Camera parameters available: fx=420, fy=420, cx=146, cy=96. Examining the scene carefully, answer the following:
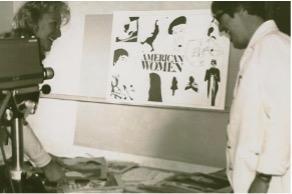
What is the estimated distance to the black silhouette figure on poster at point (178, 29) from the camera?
1.04 metres

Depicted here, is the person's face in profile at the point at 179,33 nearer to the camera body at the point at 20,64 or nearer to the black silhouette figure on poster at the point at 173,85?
the black silhouette figure on poster at the point at 173,85

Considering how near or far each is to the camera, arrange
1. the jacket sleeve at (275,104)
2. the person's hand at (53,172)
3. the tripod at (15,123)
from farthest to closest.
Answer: the person's hand at (53,172) < the tripod at (15,123) < the jacket sleeve at (275,104)

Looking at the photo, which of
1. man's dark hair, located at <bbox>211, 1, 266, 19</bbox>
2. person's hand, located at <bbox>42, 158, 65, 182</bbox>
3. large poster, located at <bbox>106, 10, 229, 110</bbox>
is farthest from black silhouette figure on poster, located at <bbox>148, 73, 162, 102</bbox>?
person's hand, located at <bbox>42, 158, 65, 182</bbox>

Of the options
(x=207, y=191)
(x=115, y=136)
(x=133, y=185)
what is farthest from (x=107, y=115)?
(x=207, y=191)

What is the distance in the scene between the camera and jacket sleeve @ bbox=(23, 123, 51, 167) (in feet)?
3.76

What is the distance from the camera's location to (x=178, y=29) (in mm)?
1044

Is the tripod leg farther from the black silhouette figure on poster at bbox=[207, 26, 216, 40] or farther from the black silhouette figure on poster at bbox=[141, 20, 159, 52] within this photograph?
the black silhouette figure on poster at bbox=[207, 26, 216, 40]

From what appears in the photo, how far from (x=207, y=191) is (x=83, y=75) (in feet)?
1.47

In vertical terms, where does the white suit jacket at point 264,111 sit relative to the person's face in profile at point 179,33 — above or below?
below

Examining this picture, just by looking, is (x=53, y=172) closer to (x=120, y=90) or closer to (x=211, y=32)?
(x=120, y=90)

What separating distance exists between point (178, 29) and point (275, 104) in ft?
0.98

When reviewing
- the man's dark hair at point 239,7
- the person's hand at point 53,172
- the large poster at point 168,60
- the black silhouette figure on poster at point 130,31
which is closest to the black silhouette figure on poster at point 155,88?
the large poster at point 168,60

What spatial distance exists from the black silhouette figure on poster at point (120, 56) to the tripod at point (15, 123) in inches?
9.2

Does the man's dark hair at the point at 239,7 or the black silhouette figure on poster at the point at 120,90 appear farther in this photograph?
the black silhouette figure on poster at the point at 120,90
